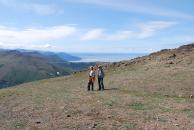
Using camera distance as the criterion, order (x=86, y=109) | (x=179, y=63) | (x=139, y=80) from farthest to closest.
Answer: (x=179, y=63) → (x=139, y=80) → (x=86, y=109)

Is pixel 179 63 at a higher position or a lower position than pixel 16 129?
higher

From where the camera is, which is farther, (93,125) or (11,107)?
(11,107)

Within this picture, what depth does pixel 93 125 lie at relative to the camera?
25562 mm

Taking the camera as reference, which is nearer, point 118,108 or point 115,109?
point 115,109

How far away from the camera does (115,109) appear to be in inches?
1206

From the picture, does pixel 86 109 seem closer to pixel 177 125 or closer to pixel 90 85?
pixel 177 125

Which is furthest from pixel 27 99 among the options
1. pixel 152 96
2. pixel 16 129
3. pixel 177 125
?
pixel 177 125

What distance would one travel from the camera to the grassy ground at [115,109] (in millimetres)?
25828

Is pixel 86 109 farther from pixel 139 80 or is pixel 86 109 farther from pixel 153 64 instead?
pixel 153 64

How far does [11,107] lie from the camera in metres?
36.4

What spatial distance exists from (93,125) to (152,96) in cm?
1337

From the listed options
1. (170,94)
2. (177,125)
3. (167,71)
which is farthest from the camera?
(167,71)

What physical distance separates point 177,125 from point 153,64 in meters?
40.3

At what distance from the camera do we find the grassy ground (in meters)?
25.8
